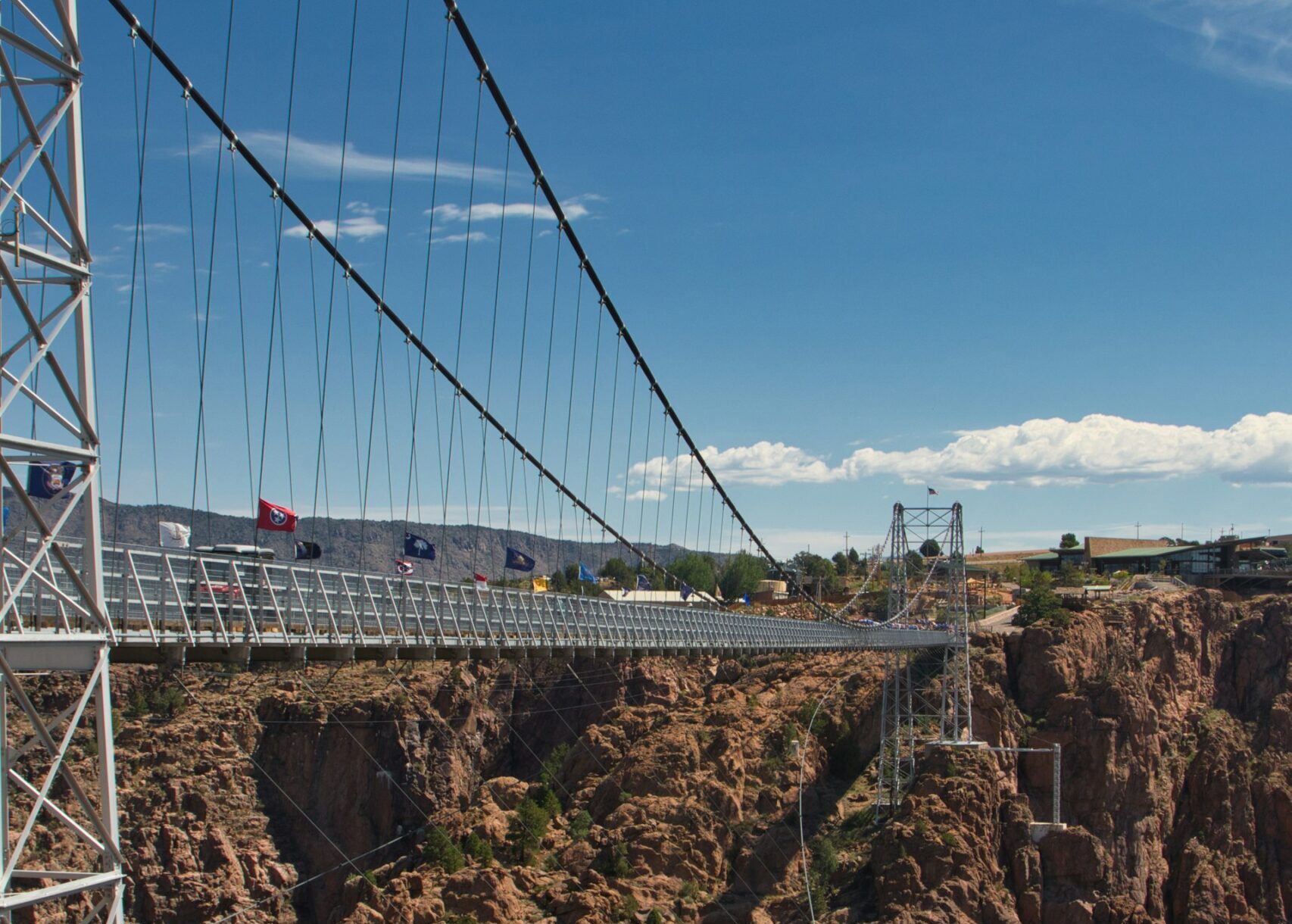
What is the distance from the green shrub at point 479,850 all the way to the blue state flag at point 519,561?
1326 centimetres

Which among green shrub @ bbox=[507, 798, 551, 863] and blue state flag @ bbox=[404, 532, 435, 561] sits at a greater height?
blue state flag @ bbox=[404, 532, 435, 561]

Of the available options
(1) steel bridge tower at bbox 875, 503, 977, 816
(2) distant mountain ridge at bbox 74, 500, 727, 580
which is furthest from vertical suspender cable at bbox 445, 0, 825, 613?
(2) distant mountain ridge at bbox 74, 500, 727, 580

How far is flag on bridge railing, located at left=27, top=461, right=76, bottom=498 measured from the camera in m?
18.6

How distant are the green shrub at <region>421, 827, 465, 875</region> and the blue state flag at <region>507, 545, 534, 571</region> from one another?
45.0 ft

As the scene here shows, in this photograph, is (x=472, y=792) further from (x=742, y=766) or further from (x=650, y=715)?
(x=742, y=766)

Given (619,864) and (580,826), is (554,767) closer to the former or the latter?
(580,826)

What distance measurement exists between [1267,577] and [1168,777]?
2988 cm

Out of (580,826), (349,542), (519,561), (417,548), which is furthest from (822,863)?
(349,542)

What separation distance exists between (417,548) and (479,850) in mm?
17889

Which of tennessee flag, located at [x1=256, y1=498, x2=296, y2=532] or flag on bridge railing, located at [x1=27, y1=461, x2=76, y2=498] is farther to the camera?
tennessee flag, located at [x1=256, y1=498, x2=296, y2=532]

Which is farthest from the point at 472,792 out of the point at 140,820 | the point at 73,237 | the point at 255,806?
the point at 73,237

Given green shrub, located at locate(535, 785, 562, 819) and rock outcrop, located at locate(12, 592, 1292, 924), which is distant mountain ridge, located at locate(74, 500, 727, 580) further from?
green shrub, located at locate(535, 785, 562, 819)

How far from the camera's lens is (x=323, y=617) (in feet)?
108

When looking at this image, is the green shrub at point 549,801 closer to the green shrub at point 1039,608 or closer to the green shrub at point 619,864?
the green shrub at point 619,864
